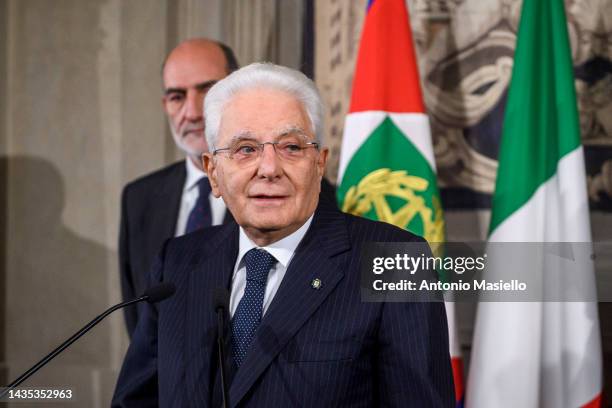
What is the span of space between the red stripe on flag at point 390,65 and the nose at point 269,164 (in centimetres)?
148

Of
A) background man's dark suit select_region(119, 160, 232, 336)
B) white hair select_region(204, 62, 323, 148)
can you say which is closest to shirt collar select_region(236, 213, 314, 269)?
white hair select_region(204, 62, 323, 148)

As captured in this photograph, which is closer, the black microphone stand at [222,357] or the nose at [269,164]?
the black microphone stand at [222,357]

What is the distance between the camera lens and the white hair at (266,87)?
175cm

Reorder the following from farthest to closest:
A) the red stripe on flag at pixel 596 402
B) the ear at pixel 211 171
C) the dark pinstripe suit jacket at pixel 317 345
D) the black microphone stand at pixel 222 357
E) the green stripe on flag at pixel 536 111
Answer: the green stripe on flag at pixel 536 111 < the red stripe on flag at pixel 596 402 < the ear at pixel 211 171 < the dark pinstripe suit jacket at pixel 317 345 < the black microphone stand at pixel 222 357

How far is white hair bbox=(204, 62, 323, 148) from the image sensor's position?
1.75 meters

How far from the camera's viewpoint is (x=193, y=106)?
123 inches

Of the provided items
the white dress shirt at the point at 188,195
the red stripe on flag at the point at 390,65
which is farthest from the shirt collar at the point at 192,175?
the red stripe on flag at the point at 390,65

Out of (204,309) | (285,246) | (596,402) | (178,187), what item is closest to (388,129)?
(178,187)

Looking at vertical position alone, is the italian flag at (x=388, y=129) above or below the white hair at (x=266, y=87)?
above

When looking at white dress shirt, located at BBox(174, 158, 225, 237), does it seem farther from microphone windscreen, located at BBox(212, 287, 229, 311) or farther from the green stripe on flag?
microphone windscreen, located at BBox(212, 287, 229, 311)

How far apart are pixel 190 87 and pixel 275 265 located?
1.53 m

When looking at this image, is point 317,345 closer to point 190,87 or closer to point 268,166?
point 268,166

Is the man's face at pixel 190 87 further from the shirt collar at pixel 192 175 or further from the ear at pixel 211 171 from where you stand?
the ear at pixel 211 171

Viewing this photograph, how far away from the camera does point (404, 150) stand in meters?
3.10
